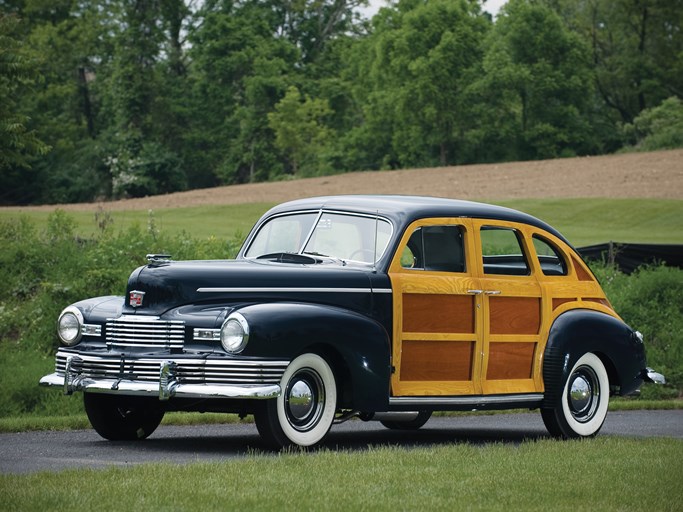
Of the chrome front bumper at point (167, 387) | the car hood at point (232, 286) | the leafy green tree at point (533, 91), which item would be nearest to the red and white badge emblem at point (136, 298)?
the car hood at point (232, 286)

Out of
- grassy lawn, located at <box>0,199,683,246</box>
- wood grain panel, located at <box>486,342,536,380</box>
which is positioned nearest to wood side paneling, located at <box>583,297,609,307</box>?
wood grain panel, located at <box>486,342,536,380</box>

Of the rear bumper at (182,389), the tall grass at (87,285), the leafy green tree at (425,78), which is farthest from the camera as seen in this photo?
the leafy green tree at (425,78)

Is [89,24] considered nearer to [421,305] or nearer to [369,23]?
[369,23]

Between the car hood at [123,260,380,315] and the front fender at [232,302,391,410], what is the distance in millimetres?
139

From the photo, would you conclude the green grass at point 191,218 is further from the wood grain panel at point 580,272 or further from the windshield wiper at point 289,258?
the windshield wiper at point 289,258

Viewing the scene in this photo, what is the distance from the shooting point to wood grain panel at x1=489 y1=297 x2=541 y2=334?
10609 mm

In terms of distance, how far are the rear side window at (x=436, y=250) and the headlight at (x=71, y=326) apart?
2603 mm

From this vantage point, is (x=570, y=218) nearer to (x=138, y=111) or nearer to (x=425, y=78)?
(x=425, y=78)

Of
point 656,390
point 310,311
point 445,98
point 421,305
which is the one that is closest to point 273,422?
point 310,311

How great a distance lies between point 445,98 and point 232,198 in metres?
22.3

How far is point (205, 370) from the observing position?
8859 mm

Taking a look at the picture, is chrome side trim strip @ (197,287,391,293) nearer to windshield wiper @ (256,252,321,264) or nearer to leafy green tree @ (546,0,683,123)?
windshield wiper @ (256,252,321,264)

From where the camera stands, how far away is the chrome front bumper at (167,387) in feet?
28.6

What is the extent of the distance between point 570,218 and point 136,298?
31106 mm
